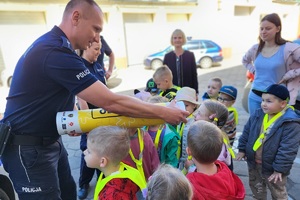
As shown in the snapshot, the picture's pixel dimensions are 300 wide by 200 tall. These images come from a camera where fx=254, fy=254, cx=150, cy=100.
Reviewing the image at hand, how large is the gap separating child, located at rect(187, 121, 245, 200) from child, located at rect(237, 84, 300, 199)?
28.4 inches

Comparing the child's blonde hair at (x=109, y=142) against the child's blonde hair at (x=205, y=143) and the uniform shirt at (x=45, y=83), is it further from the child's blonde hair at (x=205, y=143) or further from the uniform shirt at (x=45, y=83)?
the child's blonde hair at (x=205, y=143)

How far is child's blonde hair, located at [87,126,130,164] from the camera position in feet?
5.19

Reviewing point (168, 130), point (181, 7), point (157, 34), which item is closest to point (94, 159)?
point (168, 130)

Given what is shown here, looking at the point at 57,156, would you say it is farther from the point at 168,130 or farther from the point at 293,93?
the point at 293,93

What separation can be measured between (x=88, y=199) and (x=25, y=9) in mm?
10921

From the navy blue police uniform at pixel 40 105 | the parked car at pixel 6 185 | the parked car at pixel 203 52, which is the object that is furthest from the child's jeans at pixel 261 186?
the parked car at pixel 203 52

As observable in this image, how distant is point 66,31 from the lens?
5.96 ft

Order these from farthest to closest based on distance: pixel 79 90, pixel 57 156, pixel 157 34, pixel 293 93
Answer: pixel 157 34, pixel 293 93, pixel 57 156, pixel 79 90

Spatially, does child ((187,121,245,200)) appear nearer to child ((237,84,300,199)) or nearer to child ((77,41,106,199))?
child ((237,84,300,199))

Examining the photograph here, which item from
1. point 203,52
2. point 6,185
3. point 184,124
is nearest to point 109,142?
point 184,124

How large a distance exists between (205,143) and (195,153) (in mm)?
93

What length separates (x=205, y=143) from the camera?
1.62 meters

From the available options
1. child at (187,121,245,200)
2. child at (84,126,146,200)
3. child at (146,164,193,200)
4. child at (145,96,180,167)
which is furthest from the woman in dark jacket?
child at (146,164,193,200)

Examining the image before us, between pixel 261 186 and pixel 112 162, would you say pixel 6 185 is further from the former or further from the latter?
pixel 261 186
